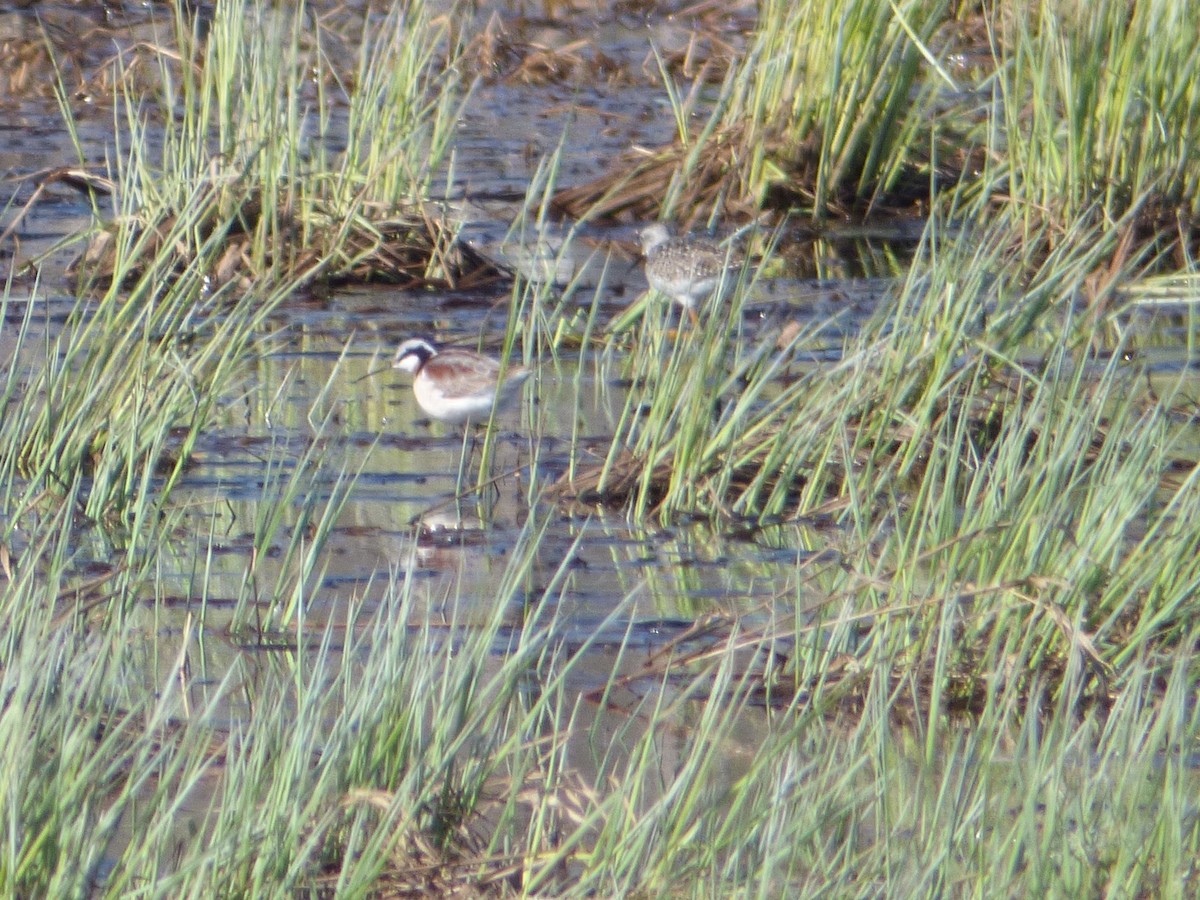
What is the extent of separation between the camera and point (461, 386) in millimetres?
6828

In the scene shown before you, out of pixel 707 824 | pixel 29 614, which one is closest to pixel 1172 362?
pixel 707 824

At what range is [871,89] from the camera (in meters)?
10.3

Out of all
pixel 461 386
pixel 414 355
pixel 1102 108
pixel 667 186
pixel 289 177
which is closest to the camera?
pixel 461 386

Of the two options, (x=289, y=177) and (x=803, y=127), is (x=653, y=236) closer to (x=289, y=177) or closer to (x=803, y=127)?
(x=803, y=127)

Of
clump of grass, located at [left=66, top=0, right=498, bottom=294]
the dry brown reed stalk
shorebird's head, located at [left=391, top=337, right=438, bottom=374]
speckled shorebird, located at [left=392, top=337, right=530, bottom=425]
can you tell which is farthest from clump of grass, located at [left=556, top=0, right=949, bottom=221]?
speckled shorebird, located at [left=392, top=337, right=530, bottom=425]

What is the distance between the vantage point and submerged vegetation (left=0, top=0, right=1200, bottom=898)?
10.9ft

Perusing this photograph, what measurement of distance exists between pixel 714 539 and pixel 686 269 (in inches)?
103

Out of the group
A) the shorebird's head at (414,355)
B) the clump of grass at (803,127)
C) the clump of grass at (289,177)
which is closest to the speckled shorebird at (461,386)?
the shorebird's head at (414,355)

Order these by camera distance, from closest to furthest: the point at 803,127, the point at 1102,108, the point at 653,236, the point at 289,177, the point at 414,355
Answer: the point at 414,355 < the point at 289,177 < the point at 1102,108 < the point at 653,236 < the point at 803,127

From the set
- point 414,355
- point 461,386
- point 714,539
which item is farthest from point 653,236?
point 714,539

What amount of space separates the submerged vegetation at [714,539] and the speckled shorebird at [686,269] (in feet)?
0.97

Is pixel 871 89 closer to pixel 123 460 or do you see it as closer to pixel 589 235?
pixel 589 235

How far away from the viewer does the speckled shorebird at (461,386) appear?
6824 mm

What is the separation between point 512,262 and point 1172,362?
3331 mm
